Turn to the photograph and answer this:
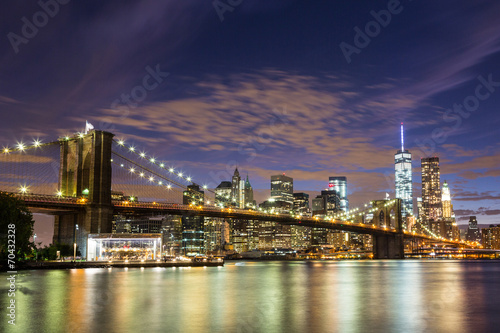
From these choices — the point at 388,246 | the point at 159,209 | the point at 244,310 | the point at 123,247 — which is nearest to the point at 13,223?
the point at 123,247

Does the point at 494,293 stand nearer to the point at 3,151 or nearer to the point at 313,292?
the point at 313,292

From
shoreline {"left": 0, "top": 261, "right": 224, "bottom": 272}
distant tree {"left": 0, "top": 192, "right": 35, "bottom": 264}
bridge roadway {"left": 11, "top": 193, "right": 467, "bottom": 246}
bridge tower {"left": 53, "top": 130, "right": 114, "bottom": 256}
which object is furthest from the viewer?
bridge tower {"left": 53, "top": 130, "right": 114, "bottom": 256}

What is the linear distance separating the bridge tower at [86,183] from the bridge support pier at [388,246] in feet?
293

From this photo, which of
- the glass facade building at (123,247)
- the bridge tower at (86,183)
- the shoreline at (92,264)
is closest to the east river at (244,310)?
the shoreline at (92,264)

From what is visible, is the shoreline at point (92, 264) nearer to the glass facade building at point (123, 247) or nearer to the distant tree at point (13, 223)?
the glass facade building at point (123, 247)

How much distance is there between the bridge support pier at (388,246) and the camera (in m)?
149

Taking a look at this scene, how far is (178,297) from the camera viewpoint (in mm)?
32656

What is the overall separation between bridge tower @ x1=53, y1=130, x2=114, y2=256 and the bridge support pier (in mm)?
89304

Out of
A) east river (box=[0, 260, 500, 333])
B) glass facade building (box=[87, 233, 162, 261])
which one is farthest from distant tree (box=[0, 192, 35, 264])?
glass facade building (box=[87, 233, 162, 261])

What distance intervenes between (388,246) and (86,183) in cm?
9372

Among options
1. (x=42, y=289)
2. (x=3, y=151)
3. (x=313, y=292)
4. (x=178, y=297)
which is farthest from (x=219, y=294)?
(x=3, y=151)

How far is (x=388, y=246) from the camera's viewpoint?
151m

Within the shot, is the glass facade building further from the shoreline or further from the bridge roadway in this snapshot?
the bridge roadway

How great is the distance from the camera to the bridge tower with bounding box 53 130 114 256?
81688 mm
